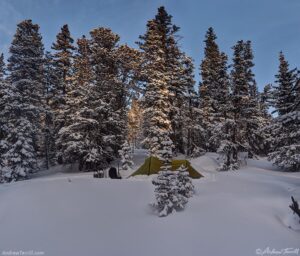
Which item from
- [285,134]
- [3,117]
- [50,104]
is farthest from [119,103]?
[285,134]

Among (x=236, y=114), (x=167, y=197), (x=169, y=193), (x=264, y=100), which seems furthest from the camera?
(x=264, y=100)

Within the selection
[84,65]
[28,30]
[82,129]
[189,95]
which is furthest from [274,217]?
[28,30]

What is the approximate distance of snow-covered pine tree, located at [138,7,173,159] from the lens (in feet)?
82.0

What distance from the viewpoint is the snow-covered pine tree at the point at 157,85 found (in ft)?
82.0

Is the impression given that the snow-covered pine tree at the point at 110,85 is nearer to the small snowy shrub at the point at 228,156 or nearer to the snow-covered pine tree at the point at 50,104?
the snow-covered pine tree at the point at 50,104

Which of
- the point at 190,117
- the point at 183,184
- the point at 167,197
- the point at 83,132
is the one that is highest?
the point at 190,117

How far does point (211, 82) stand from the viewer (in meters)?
33.7

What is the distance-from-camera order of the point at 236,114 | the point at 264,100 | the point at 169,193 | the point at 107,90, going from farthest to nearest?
the point at 264,100 < the point at 107,90 < the point at 236,114 < the point at 169,193

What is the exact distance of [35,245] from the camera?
26.6 feet

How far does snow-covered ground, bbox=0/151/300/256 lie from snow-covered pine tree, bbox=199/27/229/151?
16.7 meters

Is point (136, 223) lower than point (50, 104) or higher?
lower

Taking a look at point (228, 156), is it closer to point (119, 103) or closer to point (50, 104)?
point (119, 103)

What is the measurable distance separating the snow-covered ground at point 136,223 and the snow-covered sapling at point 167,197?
0.33m

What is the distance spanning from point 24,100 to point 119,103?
910 cm
